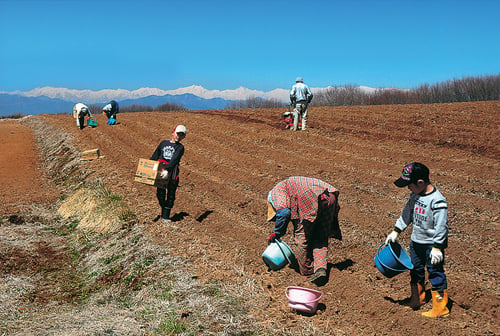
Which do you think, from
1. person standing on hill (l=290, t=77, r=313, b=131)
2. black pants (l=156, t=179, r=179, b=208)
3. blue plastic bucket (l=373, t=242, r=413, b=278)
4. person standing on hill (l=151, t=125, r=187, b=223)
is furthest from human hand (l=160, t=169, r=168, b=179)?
person standing on hill (l=290, t=77, r=313, b=131)

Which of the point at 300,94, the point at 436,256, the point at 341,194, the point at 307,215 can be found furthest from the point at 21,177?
the point at 436,256

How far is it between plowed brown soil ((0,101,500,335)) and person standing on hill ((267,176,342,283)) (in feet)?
1.24

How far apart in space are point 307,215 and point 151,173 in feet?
11.3

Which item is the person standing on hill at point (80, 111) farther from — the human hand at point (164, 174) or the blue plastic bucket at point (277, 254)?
the blue plastic bucket at point (277, 254)

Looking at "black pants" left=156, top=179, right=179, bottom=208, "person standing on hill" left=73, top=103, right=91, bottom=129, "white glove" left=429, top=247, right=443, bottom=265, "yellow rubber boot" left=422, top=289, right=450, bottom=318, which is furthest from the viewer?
"person standing on hill" left=73, top=103, right=91, bottom=129

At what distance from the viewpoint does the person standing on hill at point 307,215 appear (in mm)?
4836

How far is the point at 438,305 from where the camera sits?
436cm

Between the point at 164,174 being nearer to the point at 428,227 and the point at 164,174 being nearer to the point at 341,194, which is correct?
the point at 341,194

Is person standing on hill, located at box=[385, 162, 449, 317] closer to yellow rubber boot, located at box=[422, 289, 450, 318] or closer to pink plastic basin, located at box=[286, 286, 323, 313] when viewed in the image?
yellow rubber boot, located at box=[422, 289, 450, 318]

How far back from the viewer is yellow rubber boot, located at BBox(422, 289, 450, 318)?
14.2 feet

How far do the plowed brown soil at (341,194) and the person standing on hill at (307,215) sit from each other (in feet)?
1.24

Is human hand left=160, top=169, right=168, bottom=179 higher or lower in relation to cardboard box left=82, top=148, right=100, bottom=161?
higher

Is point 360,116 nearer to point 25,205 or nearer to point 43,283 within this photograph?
point 25,205

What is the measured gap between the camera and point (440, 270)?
4199 millimetres
